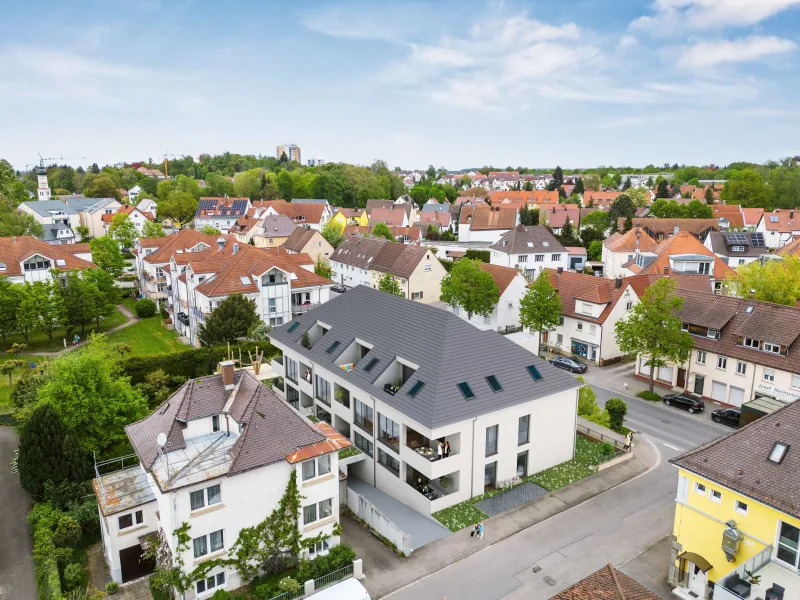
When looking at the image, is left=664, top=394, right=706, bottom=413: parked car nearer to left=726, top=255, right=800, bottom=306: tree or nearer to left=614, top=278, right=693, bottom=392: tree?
left=614, top=278, right=693, bottom=392: tree

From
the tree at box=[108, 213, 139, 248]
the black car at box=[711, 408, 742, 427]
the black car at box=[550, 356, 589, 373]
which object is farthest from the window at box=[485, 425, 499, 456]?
the tree at box=[108, 213, 139, 248]

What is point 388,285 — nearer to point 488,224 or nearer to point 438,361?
point 438,361

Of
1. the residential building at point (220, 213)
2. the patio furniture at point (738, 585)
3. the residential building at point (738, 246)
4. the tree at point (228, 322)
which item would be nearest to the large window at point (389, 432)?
the patio furniture at point (738, 585)

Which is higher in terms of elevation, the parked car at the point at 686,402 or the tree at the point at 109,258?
Answer: the tree at the point at 109,258

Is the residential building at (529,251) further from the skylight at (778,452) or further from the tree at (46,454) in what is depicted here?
the tree at (46,454)

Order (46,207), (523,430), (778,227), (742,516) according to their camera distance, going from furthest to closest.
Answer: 1. (46,207)
2. (778,227)
3. (523,430)
4. (742,516)

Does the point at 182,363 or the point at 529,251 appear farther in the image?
the point at 529,251

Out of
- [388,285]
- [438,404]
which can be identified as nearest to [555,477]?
[438,404]
